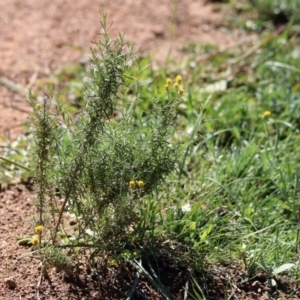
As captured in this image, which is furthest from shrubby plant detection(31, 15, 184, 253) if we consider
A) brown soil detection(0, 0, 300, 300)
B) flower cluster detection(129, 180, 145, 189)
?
brown soil detection(0, 0, 300, 300)

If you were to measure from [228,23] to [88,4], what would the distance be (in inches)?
42.8

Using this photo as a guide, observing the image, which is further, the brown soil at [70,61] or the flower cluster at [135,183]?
the brown soil at [70,61]

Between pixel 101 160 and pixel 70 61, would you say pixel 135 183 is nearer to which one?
pixel 101 160

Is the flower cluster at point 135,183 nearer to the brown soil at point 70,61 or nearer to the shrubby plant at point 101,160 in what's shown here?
the shrubby plant at point 101,160

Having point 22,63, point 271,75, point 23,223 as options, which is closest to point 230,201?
point 23,223

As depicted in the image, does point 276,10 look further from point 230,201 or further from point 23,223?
point 23,223

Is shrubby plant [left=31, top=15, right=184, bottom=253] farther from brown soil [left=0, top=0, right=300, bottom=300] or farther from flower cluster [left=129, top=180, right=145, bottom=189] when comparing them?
brown soil [left=0, top=0, right=300, bottom=300]

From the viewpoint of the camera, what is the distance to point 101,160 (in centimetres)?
281

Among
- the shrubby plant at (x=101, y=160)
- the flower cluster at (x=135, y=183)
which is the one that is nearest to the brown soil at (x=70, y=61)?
the shrubby plant at (x=101, y=160)

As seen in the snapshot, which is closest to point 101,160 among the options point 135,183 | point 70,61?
point 135,183

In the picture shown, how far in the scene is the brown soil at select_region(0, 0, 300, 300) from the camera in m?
2.94

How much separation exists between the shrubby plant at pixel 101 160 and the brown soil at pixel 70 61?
176mm

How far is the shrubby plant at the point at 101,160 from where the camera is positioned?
276 cm

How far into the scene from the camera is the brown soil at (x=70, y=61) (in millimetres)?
2941
